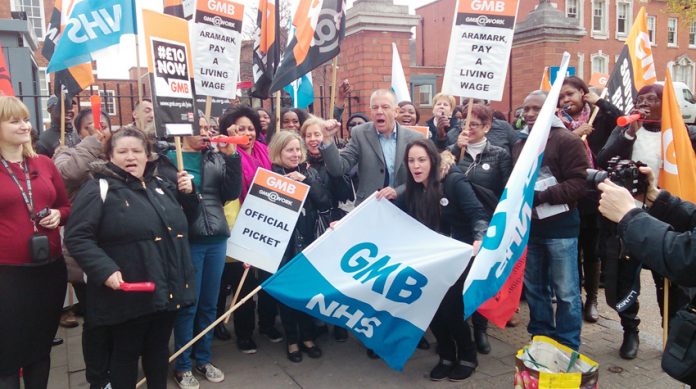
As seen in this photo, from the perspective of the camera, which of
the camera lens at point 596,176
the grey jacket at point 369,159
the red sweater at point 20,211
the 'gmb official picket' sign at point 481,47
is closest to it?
the camera lens at point 596,176

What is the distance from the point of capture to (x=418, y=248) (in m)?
3.90

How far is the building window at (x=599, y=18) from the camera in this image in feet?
116

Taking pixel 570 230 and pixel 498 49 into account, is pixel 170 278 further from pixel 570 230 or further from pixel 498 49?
pixel 498 49

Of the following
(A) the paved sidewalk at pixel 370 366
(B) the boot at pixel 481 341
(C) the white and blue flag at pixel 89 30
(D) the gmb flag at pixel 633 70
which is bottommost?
(A) the paved sidewalk at pixel 370 366

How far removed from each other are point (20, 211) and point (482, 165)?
3273 mm

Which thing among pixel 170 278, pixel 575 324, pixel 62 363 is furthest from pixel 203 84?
pixel 575 324

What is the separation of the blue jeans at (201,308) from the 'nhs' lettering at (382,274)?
100 cm

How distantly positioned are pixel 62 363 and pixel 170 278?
1995 millimetres

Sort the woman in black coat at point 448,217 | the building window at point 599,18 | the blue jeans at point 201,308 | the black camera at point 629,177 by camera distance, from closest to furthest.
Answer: the black camera at point 629,177 < the blue jeans at point 201,308 < the woman in black coat at point 448,217 < the building window at point 599,18

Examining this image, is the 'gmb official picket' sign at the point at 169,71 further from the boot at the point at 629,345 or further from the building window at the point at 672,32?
the building window at the point at 672,32

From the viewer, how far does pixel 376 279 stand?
3.82m

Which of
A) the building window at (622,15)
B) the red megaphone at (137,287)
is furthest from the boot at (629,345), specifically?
the building window at (622,15)

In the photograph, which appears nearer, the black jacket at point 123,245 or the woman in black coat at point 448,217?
the black jacket at point 123,245

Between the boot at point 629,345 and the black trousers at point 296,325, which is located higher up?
the black trousers at point 296,325
